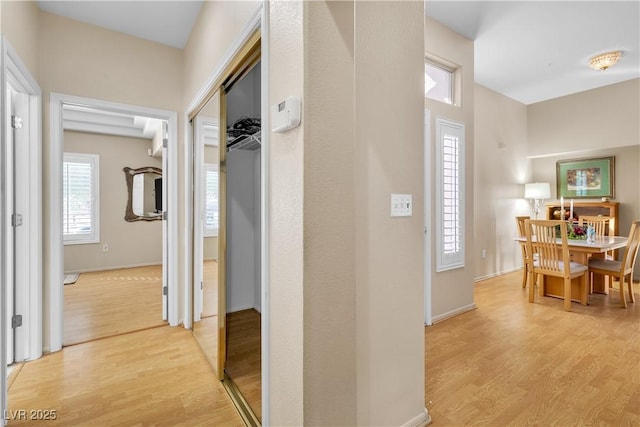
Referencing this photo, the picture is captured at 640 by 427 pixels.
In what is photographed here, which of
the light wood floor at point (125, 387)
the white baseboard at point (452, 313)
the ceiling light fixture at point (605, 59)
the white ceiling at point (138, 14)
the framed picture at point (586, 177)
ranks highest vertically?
the ceiling light fixture at point (605, 59)

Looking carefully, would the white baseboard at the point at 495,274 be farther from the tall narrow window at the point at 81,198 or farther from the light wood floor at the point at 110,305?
the tall narrow window at the point at 81,198

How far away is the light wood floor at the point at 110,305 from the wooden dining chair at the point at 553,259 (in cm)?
435

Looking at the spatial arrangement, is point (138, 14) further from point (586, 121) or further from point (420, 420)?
point (586, 121)

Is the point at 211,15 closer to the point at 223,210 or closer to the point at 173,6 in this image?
the point at 173,6

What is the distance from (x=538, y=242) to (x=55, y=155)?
200 inches

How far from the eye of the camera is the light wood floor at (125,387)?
1799mm

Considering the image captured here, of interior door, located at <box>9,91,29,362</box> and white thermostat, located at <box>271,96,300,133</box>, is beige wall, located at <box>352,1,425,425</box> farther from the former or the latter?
interior door, located at <box>9,91,29,362</box>

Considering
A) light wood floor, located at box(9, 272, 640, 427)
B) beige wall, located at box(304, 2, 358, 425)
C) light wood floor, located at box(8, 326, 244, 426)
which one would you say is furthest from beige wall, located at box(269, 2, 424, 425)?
light wood floor, located at box(8, 326, 244, 426)

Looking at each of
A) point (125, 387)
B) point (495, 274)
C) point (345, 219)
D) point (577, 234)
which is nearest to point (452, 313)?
point (577, 234)

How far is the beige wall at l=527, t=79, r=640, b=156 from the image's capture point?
184 inches

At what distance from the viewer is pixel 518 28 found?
133 inches

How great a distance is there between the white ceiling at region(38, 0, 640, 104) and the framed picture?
4.31 feet

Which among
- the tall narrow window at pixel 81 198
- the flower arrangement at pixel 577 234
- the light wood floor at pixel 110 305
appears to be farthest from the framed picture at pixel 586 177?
the tall narrow window at pixel 81 198

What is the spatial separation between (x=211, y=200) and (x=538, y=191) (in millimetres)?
5459
